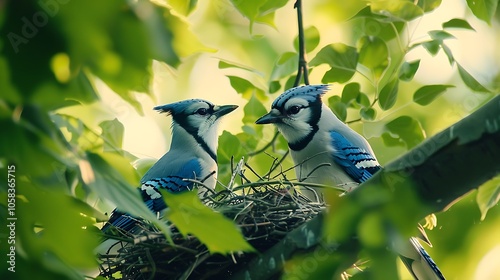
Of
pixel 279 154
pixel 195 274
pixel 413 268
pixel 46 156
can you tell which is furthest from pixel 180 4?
pixel 279 154

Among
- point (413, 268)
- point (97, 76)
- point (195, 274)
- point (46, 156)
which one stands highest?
point (97, 76)

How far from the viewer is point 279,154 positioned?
387 cm

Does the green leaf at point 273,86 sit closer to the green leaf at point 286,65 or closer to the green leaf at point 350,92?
the green leaf at point 286,65

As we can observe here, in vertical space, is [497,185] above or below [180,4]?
below

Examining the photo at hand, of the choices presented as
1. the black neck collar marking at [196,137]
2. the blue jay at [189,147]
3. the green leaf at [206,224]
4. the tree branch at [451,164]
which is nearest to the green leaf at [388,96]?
the blue jay at [189,147]

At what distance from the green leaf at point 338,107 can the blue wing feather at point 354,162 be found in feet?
0.67

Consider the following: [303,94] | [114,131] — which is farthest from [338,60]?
[114,131]

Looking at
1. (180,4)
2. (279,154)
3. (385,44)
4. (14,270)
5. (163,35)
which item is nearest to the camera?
(163,35)

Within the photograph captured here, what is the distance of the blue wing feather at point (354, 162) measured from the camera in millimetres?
3383

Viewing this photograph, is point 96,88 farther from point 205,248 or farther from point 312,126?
point 312,126

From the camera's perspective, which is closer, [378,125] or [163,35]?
[163,35]

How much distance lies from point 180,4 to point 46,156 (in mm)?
1183

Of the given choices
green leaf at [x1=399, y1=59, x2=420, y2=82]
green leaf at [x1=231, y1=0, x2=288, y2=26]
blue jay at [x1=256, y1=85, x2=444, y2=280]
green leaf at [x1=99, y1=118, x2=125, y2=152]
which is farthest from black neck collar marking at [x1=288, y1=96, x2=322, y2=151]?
green leaf at [x1=99, y1=118, x2=125, y2=152]

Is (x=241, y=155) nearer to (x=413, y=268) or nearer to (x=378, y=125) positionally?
(x=378, y=125)
